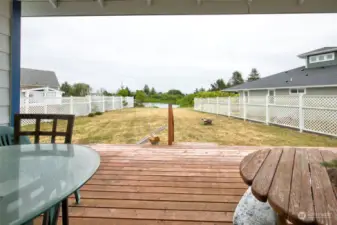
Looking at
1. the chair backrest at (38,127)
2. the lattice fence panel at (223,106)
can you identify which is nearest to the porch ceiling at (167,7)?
the chair backrest at (38,127)

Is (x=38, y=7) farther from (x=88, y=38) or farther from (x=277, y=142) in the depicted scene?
(x=88, y=38)

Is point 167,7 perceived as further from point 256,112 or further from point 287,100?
point 256,112

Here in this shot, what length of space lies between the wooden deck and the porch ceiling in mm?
1810

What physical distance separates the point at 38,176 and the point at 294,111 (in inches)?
262

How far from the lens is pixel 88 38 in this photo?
9.30 metres

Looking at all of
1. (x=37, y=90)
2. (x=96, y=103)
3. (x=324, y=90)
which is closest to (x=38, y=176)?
(x=37, y=90)

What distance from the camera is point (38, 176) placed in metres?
0.95

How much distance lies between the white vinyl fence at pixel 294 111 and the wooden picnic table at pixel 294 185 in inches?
185

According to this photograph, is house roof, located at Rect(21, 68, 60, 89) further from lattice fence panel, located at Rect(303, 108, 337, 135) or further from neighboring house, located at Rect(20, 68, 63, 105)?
lattice fence panel, located at Rect(303, 108, 337, 135)

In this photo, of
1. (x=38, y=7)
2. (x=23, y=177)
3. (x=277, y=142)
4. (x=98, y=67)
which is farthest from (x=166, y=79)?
(x=23, y=177)

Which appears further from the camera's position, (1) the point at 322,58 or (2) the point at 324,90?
(1) the point at 322,58

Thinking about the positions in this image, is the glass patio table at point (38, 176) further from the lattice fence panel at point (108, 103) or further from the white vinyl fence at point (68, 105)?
the lattice fence panel at point (108, 103)

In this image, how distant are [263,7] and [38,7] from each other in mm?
2666

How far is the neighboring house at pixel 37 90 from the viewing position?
17.7 feet
